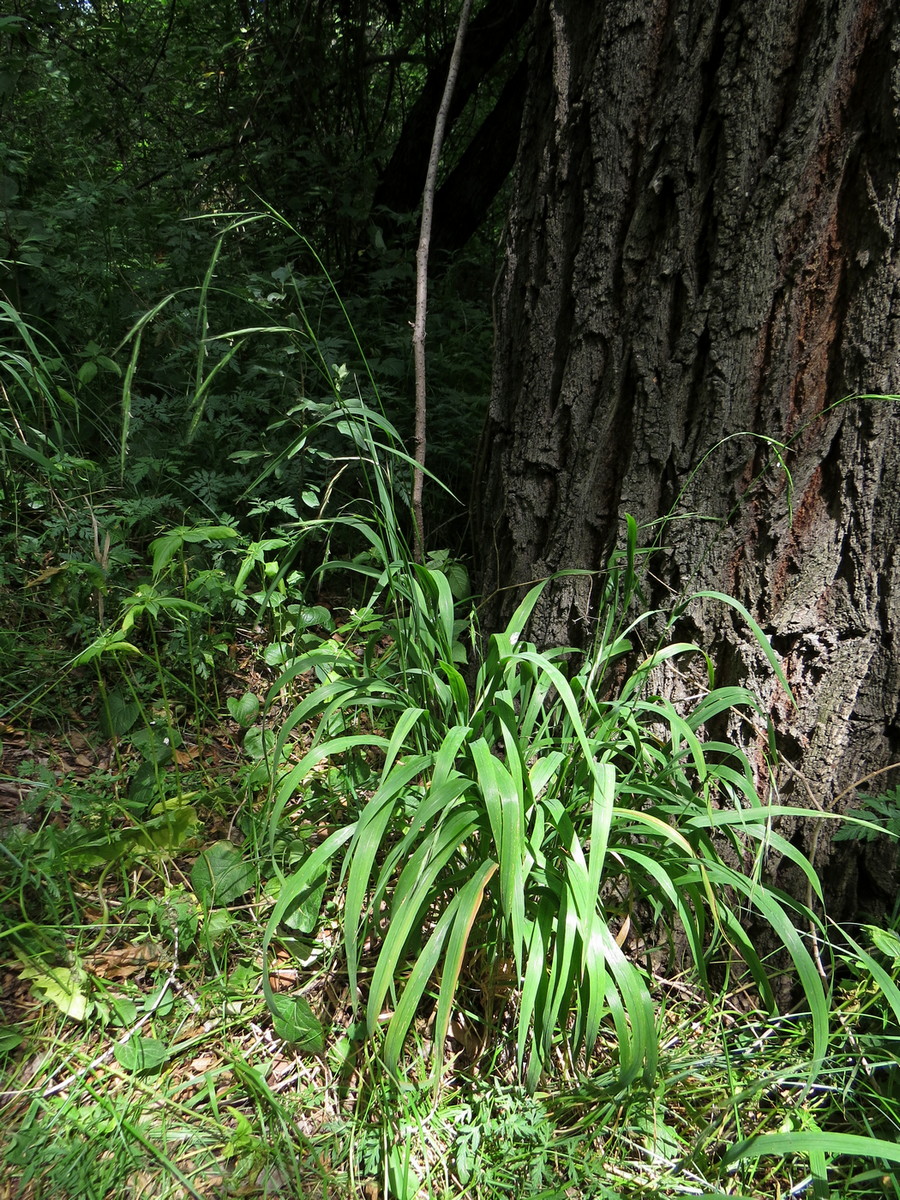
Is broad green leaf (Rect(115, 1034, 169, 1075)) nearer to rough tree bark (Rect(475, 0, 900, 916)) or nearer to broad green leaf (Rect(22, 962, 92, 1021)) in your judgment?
broad green leaf (Rect(22, 962, 92, 1021))

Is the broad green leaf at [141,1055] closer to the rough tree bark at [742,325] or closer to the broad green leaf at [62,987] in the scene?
the broad green leaf at [62,987]

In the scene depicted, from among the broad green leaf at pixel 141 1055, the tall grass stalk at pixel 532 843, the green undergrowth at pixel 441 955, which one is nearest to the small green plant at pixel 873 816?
the green undergrowth at pixel 441 955

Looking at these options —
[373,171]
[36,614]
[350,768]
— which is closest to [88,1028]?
[350,768]

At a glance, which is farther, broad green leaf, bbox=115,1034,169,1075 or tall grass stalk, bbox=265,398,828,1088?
broad green leaf, bbox=115,1034,169,1075

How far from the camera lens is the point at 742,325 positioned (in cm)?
136

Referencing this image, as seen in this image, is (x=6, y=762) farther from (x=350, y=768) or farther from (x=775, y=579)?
(x=775, y=579)

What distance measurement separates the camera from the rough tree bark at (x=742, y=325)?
1.27m

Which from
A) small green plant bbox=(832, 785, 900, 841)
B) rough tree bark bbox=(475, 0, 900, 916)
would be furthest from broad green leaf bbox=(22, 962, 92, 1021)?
small green plant bbox=(832, 785, 900, 841)

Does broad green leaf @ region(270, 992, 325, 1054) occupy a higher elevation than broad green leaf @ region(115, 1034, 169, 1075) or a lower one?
higher

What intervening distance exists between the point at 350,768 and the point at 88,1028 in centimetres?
61

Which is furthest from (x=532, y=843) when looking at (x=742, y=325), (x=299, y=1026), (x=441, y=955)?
(x=742, y=325)

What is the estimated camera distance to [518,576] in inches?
68.7

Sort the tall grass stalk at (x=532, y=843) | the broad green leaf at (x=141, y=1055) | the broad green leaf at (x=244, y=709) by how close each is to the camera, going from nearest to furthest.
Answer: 1. the tall grass stalk at (x=532, y=843)
2. the broad green leaf at (x=141, y=1055)
3. the broad green leaf at (x=244, y=709)

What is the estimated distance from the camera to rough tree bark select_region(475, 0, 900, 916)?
127 centimetres
